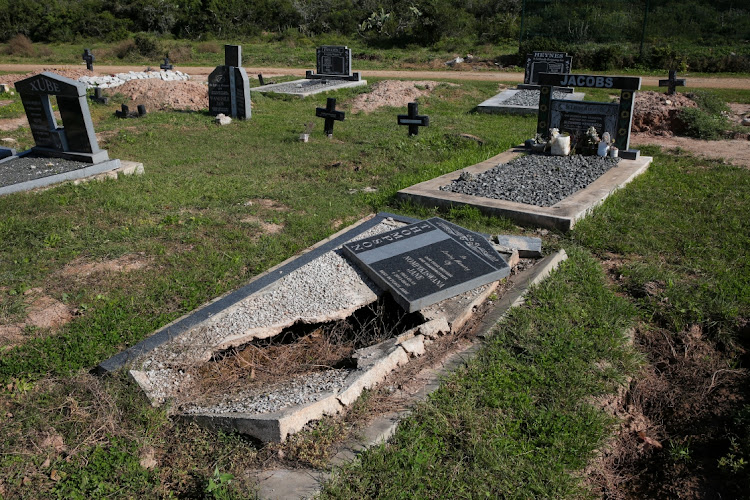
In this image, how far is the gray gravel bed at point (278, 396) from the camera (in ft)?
10.7

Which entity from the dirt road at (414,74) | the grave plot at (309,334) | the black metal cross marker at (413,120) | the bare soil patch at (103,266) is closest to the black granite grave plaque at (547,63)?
the dirt road at (414,74)

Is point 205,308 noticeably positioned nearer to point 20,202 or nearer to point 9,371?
point 9,371

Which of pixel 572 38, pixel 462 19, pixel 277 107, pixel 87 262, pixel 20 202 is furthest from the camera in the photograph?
pixel 462 19

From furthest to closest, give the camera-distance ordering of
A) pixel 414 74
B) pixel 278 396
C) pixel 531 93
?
1. pixel 414 74
2. pixel 531 93
3. pixel 278 396

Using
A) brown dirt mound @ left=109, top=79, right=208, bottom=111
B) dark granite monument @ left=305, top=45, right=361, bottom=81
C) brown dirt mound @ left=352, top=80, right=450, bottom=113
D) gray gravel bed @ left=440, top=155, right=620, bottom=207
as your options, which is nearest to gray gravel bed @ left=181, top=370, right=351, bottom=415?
gray gravel bed @ left=440, top=155, right=620, bottom=207

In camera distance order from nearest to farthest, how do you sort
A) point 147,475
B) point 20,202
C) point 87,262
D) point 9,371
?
1. point 147,475
2. point 9,371
3. point 87,262
4. point 20,202

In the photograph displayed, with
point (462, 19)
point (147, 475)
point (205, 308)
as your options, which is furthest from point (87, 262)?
point (462, 19)

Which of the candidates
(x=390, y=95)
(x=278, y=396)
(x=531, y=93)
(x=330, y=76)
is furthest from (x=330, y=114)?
(x=278, y=396)

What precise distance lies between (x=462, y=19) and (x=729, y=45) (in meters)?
14.0

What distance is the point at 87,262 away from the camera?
551cm

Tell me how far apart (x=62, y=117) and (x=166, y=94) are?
260 inches

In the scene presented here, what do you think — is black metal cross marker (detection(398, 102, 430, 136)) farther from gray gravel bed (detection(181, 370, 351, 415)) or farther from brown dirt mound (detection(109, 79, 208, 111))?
gray gravel bed (detection(181, 370, 351, 415))

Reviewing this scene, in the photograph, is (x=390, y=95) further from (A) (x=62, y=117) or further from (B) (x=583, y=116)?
(A) (x=62, y=117)

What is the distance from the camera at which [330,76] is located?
1991 centimetres
